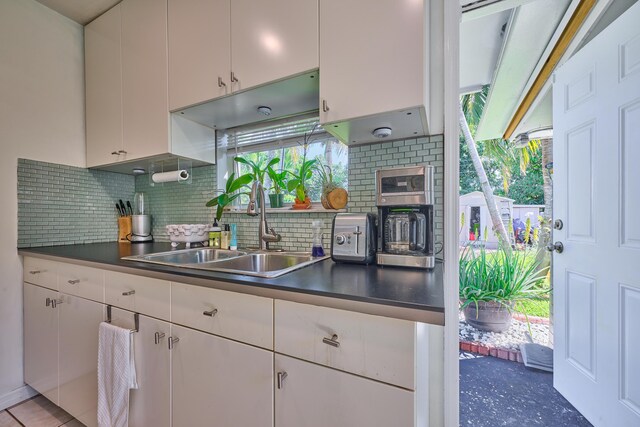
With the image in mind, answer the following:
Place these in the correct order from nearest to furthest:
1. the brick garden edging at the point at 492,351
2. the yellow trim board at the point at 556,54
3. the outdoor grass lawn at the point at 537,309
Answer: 1. the yellow trim board at the point at 556,54
2. the brick garden edging at the point at 492,351
3. the outdoor grass lawn at the point at 537,309

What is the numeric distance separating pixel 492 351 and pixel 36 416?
10.1 ft

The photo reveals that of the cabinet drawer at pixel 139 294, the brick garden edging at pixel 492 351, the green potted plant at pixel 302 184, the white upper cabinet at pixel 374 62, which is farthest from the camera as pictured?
the brick garden edging at pixel 492 351

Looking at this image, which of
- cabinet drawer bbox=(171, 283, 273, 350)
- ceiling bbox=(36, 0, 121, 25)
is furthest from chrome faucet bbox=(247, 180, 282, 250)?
ceiling bbox=(36, 0, 121, 25)

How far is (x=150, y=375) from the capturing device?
3.68 ft

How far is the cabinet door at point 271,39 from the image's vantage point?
1.14 metres

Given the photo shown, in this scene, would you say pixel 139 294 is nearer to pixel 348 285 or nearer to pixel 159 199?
pixel 348 285

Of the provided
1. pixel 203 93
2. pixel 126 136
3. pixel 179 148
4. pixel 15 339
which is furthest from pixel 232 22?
pixel 15 339

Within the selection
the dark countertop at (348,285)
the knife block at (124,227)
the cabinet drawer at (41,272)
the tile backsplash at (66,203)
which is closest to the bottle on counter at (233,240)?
the dark countertop at (348,285)

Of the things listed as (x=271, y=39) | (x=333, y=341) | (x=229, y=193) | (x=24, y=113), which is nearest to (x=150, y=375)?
(x=333, y=341)

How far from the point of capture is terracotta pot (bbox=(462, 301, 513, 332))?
2531mm

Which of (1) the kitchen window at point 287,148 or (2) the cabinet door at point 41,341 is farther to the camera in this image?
(1) the kitchen window at point 287,148

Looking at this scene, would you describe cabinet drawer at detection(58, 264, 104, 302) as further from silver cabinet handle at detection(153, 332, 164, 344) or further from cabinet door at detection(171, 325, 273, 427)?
cabinet door at detection(171, 325, 273, 427)

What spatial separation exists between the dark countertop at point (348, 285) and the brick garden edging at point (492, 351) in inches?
66.1

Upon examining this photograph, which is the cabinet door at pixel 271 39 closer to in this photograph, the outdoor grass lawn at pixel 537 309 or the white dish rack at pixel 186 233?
the white dish rack at pixel 186 233
